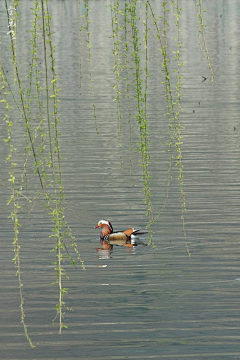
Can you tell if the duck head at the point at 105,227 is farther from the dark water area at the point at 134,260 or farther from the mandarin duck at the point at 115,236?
the dark water area at the point at 134,260

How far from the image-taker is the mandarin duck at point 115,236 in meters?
12.6

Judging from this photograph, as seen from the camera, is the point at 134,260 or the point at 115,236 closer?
the point at 134,260

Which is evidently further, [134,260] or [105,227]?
[105,227]

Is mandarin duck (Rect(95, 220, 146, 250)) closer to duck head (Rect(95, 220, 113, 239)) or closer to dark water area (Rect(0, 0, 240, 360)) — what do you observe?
duck head (Rect(95, 220, 113, 239))

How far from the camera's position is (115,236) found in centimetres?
1267

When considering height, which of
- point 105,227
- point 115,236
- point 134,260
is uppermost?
point 105,227

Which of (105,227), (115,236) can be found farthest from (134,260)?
(105,227)

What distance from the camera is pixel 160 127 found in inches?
998

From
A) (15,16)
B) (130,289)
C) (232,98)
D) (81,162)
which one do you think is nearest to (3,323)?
(130,289)

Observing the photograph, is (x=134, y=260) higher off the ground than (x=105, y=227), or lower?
lower

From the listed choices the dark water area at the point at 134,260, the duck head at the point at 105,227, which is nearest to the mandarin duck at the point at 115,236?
the duck head at the point at 105,227

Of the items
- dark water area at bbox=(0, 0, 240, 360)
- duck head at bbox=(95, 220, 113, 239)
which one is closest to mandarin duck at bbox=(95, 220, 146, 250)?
duck head at bbox=(95, 220, 113, 239)

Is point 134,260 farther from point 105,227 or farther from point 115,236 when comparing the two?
point 105,227

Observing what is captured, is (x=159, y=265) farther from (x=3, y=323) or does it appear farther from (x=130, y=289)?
(x=3, y=323)
